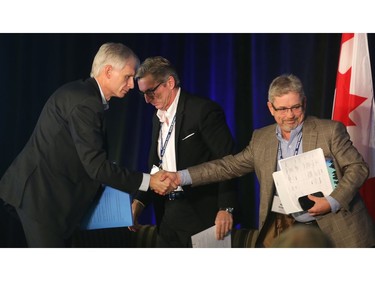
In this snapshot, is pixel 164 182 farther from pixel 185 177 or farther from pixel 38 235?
pixel 38 235

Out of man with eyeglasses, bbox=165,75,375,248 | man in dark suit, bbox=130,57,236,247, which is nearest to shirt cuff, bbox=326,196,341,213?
man with eyeglasses, bbox=165,75,375,248

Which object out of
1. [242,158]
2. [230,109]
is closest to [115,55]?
[242,158]

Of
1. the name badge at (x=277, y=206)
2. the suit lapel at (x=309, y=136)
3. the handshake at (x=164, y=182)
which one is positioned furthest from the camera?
the handshake at (x=164, y=182)

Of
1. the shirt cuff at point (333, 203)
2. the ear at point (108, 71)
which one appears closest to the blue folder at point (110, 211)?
the ear at point (108, 71)

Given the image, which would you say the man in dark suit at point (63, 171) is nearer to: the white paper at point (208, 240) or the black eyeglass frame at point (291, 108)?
the white paper at point (208, 240)

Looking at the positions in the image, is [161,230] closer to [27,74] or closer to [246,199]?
[246,199]

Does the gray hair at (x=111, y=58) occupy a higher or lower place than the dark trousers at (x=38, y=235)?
higher

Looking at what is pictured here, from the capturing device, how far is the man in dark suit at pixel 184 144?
4227 millimetres

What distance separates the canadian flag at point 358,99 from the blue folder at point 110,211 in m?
1.62

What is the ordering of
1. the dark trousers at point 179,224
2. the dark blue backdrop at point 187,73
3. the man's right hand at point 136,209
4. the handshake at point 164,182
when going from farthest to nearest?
the dark blue backdrop at point 187,73 → the man's right hand at point 136,209 → the dark trousers at point 179,224 → the handshake at point 164,182

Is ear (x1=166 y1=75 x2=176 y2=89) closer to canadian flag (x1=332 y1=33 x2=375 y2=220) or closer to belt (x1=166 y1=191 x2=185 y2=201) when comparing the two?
belt (x1=166 y1=191 x2=185 y2=201)

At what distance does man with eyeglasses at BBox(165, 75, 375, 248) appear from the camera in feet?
12.1

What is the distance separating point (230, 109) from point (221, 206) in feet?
3.78

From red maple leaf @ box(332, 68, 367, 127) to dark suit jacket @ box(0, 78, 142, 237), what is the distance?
160cm
